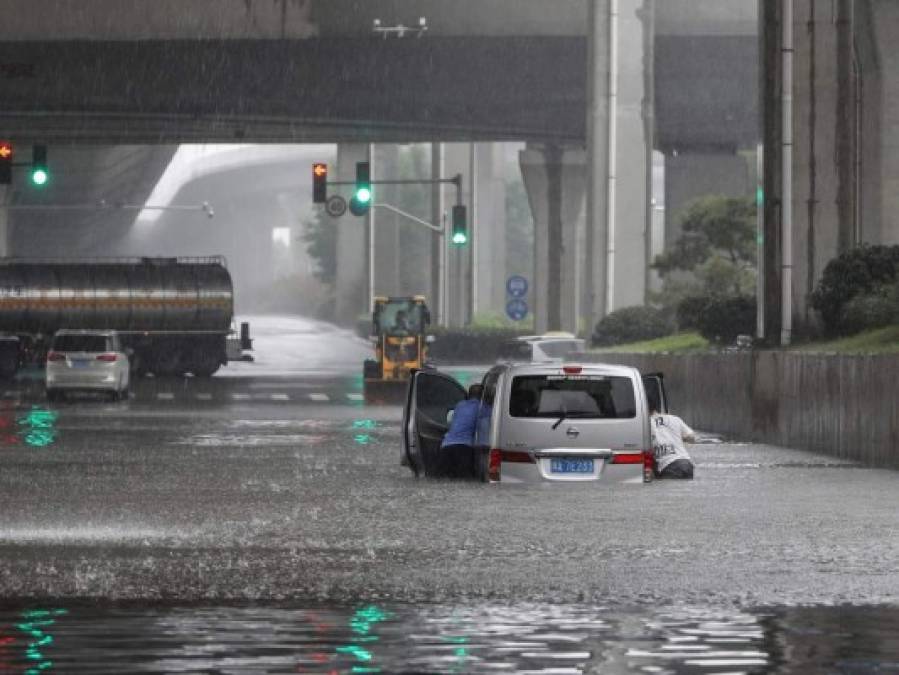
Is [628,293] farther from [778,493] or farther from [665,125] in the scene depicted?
[778,493]

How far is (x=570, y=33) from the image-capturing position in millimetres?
61156

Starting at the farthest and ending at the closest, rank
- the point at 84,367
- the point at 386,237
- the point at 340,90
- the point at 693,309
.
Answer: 1. the point at 386,237
2. the point at 340,90
3. the point at 84,367
4. the point at 693,309

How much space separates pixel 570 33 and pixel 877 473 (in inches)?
1375

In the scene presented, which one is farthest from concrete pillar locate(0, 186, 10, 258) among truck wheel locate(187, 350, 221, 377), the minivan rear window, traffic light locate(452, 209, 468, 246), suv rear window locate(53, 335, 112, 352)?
the minivan rear window

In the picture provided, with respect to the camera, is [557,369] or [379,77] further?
[379,77]

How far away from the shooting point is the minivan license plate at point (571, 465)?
2402 centimetres

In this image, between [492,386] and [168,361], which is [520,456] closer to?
[492,386]

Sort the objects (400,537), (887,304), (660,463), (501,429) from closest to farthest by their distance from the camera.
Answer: (400,537) < (501,429) < (660,463) < (887,304)

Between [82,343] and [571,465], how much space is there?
113ft

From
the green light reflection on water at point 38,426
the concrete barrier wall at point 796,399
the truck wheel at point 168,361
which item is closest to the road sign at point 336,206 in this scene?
the truck wheel at point 168,361

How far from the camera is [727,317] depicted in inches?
1775

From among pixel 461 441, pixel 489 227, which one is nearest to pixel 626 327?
pixel 461 441

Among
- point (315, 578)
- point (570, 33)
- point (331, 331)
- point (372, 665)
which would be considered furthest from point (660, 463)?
point (331, 331)

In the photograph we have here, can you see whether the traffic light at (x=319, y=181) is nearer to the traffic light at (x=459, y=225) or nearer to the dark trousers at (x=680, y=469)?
the traffic light at (x=459, y=225)
